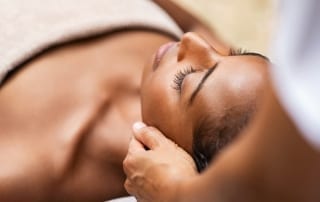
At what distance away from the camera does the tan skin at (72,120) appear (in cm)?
111

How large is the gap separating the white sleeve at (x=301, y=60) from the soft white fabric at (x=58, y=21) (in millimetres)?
801

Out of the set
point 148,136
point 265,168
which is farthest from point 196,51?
point 265,168

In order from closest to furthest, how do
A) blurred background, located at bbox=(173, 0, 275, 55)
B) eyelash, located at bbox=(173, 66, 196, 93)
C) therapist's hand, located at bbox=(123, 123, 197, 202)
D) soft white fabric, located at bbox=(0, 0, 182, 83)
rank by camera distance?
1. therapist's hand, located at bbox=(123, 123, 197, 202)
2. eyelash, located at bbox=(173, 66, 196, 93)
3. soft white fabric, located at bbox=(0, 0, 182, 83)
4. blurred background, located at bbox=(173, 0, 275, 55)

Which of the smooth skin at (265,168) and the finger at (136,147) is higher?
the smooth skin at (265,168)

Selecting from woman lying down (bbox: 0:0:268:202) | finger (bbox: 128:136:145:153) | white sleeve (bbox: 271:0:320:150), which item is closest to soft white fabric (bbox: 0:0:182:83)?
woman lying down (bbox: 0:0:268:202)

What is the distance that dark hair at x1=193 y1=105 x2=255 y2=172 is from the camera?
90cm

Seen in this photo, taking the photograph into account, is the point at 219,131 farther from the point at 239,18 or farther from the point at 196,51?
the point at 239,18

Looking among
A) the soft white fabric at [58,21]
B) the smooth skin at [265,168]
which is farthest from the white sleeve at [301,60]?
the soft white fabric at [58,21]

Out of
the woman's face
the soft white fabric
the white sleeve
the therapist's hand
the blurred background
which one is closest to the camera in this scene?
the white sleeve

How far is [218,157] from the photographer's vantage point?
0.68 metres

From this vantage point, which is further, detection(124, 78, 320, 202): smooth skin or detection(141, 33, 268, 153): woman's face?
detection(141, 33, 268, 153): woman's face

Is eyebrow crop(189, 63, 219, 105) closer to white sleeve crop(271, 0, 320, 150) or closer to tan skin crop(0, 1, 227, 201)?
tan skin crop(0, 1, 227, 201)

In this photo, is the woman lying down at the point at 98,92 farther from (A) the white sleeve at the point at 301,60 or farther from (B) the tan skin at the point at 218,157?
(A) the white sleeve at the point at 301,60

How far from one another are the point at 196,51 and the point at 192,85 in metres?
0.07
